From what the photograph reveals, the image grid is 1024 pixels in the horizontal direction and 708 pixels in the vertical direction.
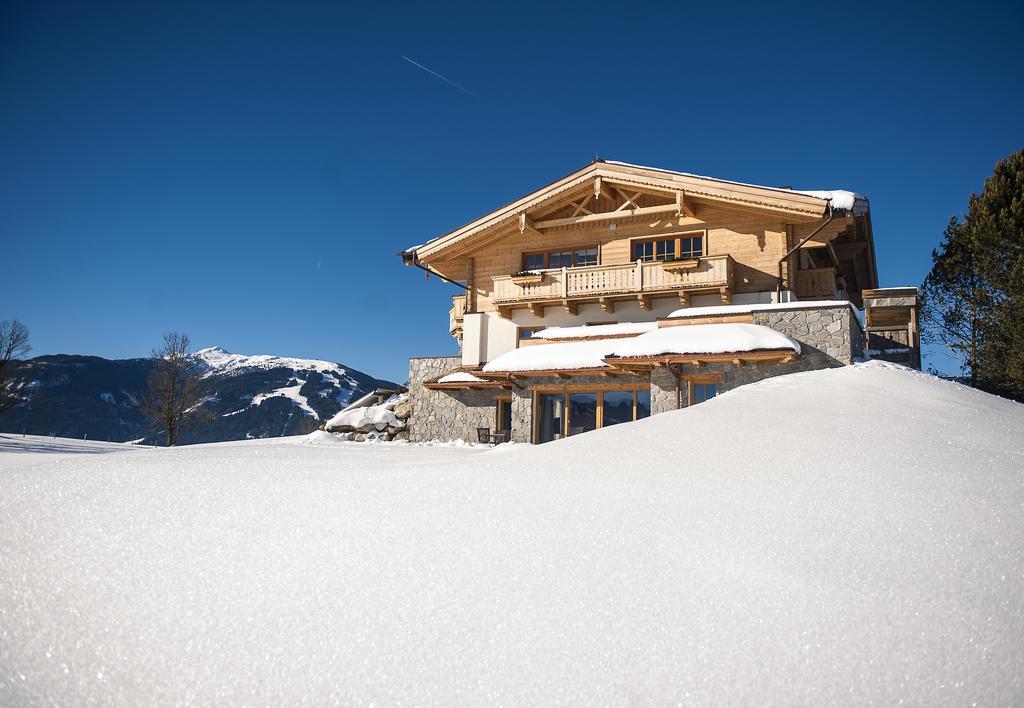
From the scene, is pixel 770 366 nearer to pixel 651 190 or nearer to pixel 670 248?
pixel 670 248

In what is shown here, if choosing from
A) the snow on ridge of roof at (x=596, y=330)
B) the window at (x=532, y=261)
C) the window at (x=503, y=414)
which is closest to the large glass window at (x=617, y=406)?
the snow on ridge of roof at (x=596, y=330)

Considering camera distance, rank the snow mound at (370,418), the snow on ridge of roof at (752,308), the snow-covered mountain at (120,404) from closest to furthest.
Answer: the snow on ridge of roof at (752,308), the snow mound at (370,418), the snow-covered mountain at (120,404)

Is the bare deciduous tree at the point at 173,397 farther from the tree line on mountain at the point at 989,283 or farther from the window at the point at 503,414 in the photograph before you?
the tree line on mountain at the point at 989,283

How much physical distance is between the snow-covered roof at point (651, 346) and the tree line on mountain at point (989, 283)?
1020 centimetres

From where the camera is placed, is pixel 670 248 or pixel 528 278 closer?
pixel 670 248

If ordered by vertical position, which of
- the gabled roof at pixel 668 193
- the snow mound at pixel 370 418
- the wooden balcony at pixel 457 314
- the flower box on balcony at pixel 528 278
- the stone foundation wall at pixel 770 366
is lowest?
the snow mound at pixel 370 418

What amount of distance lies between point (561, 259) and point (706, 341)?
26.7ft

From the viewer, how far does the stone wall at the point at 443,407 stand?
19953mm

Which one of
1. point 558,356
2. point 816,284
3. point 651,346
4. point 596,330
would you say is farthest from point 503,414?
point 816,284

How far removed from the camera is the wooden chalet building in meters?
14.0

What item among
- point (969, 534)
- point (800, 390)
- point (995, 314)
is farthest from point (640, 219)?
point (969, 534)

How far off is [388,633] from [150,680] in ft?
2.97

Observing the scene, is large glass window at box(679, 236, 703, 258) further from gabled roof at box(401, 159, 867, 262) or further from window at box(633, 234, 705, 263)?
gabled roof at box(401, 159, 867, 262)

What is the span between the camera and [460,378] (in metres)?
19.8
